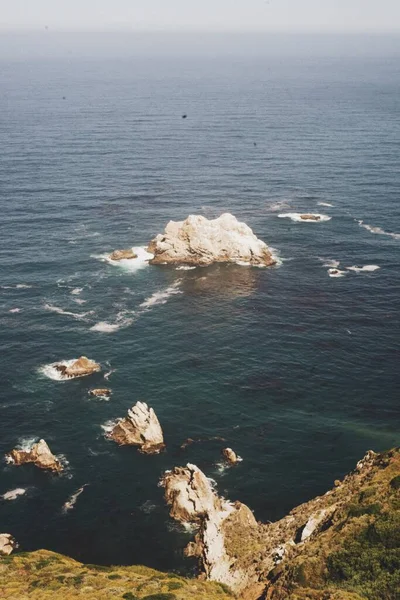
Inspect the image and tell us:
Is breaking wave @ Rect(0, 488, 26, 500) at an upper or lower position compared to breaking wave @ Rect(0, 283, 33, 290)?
lower

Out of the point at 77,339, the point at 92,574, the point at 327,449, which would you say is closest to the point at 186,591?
the point at 92,574

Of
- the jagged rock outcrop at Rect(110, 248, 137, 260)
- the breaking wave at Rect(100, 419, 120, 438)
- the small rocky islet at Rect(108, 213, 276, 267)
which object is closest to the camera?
the breaking wave at Rect(100, 419, 120, 438)

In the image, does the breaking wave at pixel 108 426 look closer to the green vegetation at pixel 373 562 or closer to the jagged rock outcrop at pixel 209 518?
the jagged rock outcrop at pixel 209 518

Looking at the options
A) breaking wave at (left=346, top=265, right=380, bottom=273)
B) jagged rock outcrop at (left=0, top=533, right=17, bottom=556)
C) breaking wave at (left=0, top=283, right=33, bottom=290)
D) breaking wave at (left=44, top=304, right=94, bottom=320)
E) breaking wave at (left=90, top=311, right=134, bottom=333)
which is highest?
breaking wave at (left=346, top=265, right=380, bottom=273)

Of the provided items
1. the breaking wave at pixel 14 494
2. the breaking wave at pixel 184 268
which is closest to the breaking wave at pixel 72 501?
the breaking wave at pixel 14 494

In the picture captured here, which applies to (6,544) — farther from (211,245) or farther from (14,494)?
(211,245)

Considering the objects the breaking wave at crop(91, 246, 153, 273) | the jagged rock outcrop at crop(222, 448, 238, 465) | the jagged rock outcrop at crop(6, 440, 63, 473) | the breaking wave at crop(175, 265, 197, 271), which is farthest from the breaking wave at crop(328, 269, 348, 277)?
the jagged rock outcrop at crop(6, 440, 63, 473)

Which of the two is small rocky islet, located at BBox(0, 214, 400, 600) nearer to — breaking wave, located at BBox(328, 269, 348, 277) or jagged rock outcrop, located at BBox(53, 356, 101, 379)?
jagged rock outcrop, located at BBox(53, 356, 101, 379)

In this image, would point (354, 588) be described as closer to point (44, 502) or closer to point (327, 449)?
point (327, 449)
